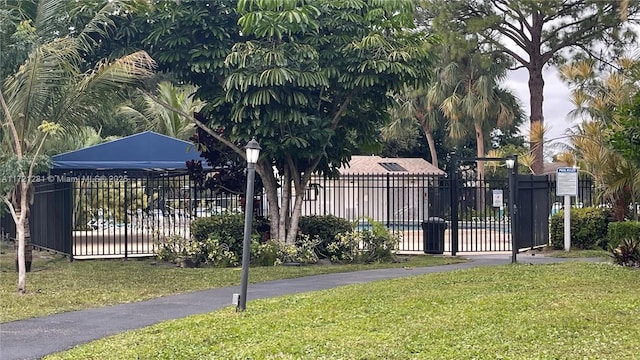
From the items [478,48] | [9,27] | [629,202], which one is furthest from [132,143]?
[478,48]

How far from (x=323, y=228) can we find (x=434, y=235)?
3.07 meters

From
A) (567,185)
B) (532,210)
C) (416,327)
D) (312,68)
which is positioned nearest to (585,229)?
(532,210)

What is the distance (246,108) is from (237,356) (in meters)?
8.53

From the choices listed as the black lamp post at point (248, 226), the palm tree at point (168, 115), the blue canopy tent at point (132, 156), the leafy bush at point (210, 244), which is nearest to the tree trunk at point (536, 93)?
the palm tree at point (168, 115)

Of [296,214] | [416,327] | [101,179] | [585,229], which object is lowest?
[416,327]

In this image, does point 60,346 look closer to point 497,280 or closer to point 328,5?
point 497,280

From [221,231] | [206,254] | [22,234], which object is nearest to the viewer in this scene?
[22,234]

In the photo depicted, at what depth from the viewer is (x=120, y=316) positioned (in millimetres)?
9609

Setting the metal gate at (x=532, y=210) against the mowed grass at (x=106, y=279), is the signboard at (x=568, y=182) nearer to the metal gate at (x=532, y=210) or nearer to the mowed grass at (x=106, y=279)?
the metal gate at (x=532, y=210)

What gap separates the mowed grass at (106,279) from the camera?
10664mm

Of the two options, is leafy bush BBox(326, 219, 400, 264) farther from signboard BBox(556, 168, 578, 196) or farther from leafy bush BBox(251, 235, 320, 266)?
signboard BBox(556, 168, 578, 196)

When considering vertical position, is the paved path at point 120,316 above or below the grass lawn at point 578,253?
below

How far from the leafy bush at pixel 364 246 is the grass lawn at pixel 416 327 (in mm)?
5268

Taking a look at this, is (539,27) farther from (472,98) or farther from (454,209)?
(454,209)
